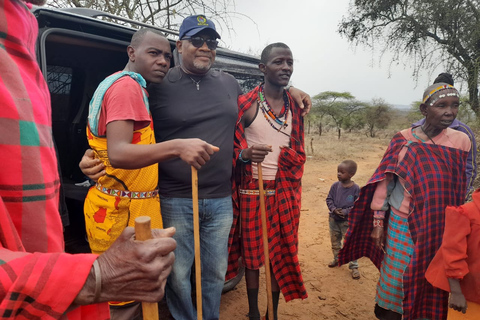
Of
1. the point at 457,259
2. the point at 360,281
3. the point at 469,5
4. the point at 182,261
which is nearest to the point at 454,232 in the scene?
the point at 457,259

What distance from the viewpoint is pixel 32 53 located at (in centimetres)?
95

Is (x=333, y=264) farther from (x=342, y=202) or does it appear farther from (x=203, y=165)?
(x=203, y=165)

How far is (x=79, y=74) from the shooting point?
397 cm

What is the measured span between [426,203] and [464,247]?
0.42 meters

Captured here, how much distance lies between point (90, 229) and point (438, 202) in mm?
2338

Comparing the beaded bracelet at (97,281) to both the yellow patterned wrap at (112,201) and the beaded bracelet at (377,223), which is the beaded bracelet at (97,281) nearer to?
the yellow patterned wrap at (112,201)

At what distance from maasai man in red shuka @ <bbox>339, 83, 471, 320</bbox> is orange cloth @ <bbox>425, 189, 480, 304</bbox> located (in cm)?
30

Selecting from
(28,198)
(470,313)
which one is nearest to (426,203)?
(470,313)

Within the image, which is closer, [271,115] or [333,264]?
[271,115]

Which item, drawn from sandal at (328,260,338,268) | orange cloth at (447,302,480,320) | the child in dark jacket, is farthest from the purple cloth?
orange cloth at (447,302,480,320)

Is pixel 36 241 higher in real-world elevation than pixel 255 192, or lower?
higher

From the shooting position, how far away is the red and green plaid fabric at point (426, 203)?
231 centimetres

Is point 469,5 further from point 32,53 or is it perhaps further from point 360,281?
point 32,53

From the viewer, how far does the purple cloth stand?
3842 millimetres
